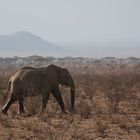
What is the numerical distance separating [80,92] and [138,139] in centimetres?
1335

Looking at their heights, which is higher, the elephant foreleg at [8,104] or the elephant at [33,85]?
the elephant at [33,85]

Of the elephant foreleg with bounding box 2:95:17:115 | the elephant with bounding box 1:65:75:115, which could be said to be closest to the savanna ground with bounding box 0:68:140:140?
the elephant foreleg with bounding box 2:95:17:115

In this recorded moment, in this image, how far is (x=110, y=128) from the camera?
1337 cm

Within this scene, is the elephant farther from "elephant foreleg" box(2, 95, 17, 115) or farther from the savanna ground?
the savanna ground

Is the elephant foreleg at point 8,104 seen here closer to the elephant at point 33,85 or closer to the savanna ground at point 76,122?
the elephant at point 33,85

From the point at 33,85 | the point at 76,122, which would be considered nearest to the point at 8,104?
the point at 33,85

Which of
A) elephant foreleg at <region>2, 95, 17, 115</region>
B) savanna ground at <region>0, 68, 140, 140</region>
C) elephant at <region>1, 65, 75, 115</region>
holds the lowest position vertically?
savanna ground at <region>0, 68, 140, 140</region>

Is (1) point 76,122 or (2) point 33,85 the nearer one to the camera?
(1) point 76,122

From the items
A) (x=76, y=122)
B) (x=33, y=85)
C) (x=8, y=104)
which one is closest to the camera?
(x=76, y=122)

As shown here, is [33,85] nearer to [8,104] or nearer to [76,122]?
[8,104]

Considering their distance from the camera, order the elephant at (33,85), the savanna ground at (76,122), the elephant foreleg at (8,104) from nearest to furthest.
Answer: the savanna ground at (76,122), the elephant at (33,85), the elephant foreleg at (8,104)

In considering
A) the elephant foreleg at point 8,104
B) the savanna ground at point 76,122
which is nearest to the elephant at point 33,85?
the elephant foreleg at point 8,104

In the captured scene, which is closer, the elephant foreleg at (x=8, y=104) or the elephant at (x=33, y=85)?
the elephant at (x=33, y=85)

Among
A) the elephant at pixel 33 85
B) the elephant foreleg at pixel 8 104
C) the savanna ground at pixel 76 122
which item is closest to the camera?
the savanna ground at pixel 76 122
